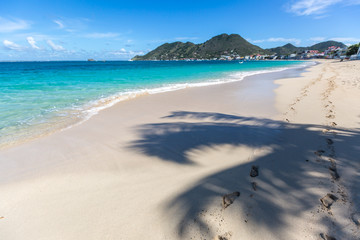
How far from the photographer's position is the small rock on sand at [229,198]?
2.54m

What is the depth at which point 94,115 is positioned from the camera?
7594mm

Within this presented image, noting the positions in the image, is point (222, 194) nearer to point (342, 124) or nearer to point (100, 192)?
point (100, 192)

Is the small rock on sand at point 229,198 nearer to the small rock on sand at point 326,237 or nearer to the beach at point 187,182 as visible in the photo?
the beach at point 187,182

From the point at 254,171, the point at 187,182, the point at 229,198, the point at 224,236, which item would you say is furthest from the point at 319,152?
the point at 224,236

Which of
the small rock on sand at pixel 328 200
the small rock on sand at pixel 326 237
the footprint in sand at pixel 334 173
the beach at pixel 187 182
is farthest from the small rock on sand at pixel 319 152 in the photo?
the small rock on sand at pixel 326 237

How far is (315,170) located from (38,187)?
16.0 feet

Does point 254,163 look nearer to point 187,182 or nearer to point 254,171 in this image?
point 254,171

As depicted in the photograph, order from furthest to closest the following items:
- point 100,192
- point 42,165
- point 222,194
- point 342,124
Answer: point 342,124 → point 42,165 → point 100,192 → point 222,194

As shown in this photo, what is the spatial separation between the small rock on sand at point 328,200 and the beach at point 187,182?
0.01 metres

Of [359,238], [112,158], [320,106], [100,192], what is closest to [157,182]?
[100,192]

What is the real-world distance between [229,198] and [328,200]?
1.31 meters

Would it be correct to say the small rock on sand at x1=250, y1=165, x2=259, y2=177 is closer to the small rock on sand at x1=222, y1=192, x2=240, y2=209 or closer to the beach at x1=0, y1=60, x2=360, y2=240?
the beach at x1=0, y1=60, x2=360, y2=240

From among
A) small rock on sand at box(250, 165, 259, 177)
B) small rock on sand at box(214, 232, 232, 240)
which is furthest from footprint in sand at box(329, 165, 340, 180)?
small rock on sand at box(214, 232, 232, 240)

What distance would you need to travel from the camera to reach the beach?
7.41 feet
